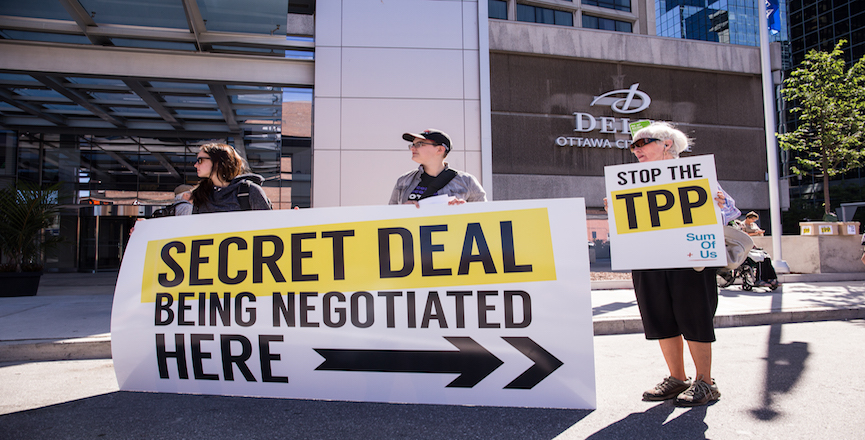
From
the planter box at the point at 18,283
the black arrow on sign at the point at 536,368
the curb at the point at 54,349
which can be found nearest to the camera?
the black arrow on sign at the point at 536,368

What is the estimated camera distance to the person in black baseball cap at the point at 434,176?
3458 millimetres

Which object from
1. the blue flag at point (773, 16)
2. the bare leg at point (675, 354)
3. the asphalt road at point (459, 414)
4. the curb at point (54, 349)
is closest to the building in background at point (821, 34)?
the blue flag at point (773, 16)

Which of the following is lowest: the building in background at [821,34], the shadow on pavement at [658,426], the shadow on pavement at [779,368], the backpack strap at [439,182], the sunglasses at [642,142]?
the shadow on pavement at [779,368]

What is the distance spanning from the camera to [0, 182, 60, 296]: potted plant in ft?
28.1

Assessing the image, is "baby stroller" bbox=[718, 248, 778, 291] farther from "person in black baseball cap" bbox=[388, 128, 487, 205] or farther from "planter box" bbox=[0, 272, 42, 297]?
"planter box" bbox=[0, 272, 42, 297]

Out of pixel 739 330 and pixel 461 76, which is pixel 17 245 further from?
pixel 739 330

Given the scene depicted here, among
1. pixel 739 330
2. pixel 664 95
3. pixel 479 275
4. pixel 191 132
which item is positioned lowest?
pixel 739 330

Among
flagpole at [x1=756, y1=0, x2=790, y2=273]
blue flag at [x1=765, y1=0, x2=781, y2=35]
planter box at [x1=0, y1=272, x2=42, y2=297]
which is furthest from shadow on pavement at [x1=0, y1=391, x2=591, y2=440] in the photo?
blue flag at [x1=765, y1=0, x2=781, y2=35]

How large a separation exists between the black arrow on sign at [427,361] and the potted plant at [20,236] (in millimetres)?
8895

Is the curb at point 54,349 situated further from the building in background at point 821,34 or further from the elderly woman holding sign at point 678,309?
the building in background at point 821,34

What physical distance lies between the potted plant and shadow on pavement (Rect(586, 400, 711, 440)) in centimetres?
1030

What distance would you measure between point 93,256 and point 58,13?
9.46 metres

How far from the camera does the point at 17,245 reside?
8.68 m

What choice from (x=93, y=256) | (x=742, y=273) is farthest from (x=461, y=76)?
(x=93, y=256)
